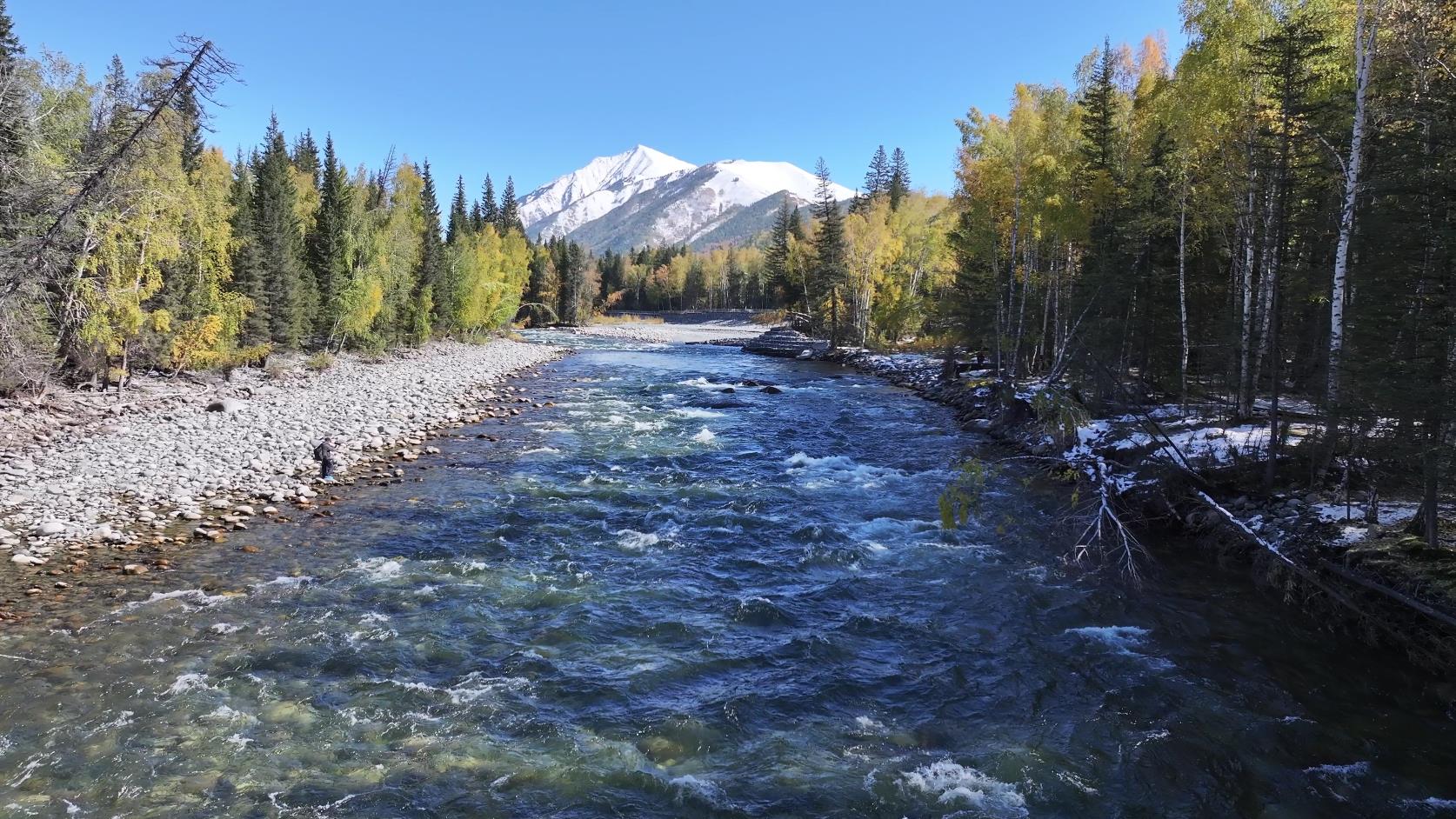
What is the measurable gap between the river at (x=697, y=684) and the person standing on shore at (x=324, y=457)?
2460 millimetres

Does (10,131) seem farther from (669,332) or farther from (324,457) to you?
(669,332)

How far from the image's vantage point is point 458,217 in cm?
7356

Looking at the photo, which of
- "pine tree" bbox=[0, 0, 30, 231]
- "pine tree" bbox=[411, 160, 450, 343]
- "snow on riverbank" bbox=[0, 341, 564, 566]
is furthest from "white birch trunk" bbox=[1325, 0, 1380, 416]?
"pine tree" bbox=[411, 160, 450, 343]

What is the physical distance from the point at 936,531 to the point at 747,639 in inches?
251

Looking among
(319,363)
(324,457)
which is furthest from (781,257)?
(324,457)

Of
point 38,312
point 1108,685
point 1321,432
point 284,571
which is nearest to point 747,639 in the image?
point 1108,685

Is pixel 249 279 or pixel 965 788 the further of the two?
pixel 249 279

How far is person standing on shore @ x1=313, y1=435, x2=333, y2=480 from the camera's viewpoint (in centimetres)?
1777

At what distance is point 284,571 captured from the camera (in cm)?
1203

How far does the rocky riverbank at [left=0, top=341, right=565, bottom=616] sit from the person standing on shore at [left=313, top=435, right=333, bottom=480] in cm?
22

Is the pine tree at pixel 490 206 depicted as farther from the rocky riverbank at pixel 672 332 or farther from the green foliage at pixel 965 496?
the green foliage at pixel 965 496

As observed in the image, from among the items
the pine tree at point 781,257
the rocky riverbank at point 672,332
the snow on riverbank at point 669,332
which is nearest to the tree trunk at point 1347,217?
the rocky riverbank at point 672,332

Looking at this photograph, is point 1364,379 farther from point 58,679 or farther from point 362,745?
point 58,679

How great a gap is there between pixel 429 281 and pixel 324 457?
122ft
